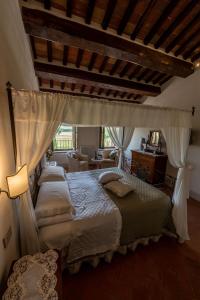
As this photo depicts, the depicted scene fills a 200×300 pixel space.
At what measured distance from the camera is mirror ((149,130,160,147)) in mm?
4983

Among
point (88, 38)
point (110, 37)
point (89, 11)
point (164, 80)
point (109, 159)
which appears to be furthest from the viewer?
point (109, 159)

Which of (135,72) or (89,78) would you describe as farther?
(135,72)

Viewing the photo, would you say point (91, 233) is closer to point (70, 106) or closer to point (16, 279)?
point (16, 279)

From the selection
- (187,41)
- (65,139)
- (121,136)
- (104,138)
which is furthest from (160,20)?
(65,139)

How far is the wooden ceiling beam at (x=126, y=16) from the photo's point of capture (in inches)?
78.8

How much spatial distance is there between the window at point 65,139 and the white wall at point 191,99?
4119 millimetres

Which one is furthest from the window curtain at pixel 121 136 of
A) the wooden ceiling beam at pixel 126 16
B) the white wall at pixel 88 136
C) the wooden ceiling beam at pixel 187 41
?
the white wall at pixel 88 136

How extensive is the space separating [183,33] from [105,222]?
11.2ft

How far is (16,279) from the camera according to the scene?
114cm

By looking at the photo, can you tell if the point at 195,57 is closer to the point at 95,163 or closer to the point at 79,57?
the point at 79,57

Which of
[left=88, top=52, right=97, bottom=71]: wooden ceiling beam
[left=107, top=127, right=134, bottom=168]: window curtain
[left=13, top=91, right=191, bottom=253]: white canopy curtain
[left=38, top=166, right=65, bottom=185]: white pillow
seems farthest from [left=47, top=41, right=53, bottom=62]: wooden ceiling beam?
[left=38, top=166, right=65, bottom=185]: white pillow

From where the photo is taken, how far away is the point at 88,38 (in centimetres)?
229

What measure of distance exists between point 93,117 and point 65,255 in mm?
1773

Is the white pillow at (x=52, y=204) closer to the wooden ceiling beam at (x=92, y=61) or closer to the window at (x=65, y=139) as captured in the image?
the wooden ceiling beam at (x=92, y=61)
